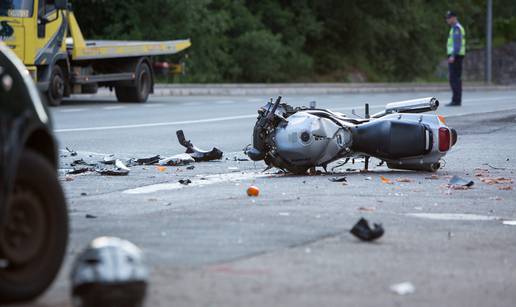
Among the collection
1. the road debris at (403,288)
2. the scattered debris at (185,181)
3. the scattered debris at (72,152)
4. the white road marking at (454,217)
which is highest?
the road debris at (403,288)

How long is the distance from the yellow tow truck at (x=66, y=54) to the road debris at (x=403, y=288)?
1921cm

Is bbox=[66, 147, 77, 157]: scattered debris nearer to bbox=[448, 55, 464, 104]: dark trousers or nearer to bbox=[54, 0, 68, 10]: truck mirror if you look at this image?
bbox=[54, 0, 68, 10]: truck mirror

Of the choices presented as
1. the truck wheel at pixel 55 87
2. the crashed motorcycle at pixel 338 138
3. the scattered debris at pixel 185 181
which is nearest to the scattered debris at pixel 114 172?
the scattered debris at pixel 185 181

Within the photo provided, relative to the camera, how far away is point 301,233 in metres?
7.29

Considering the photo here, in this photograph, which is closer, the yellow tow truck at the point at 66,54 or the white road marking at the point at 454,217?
the white road marking at the point at 454,217

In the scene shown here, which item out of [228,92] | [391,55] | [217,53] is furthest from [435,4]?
[228,92]

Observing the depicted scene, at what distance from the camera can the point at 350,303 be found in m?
5.25

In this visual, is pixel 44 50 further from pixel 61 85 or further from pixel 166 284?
pixel 166 284

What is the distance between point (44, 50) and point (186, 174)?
14.1 meters

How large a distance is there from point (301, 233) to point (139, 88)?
22.2 m

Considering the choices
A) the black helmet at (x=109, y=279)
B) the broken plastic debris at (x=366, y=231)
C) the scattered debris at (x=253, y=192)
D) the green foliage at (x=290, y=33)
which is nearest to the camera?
the black helmet at (x=109, y=279)

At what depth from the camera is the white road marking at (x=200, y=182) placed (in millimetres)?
9898

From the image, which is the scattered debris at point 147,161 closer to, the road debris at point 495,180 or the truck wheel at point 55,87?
the road debris at point 495,180

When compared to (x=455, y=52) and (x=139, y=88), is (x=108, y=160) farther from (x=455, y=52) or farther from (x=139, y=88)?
(x=139, y=88)
